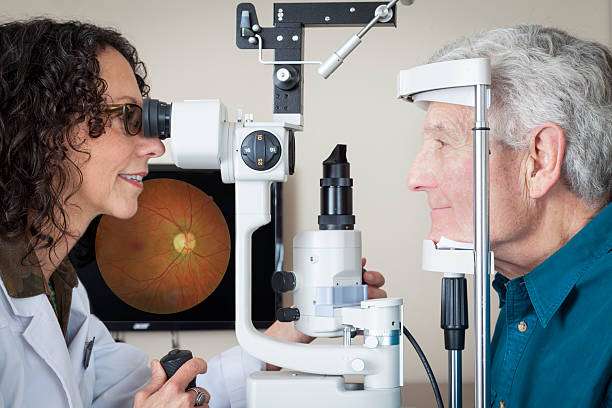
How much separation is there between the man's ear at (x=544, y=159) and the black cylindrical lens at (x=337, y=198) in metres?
0.27

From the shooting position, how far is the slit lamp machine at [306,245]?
108 centimetres

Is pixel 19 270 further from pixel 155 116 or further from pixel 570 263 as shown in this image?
pixel 570 263

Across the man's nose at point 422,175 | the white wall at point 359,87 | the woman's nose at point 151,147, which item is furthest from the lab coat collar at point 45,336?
the white wall at point 359,87

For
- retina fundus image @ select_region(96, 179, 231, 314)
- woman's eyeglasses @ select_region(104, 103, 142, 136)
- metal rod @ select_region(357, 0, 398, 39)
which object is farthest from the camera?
retina fundus image @ select_region(96, 179, 231, 314)

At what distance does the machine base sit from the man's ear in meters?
0.37

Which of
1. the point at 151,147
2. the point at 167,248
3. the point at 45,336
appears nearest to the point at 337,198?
the point at 151,147

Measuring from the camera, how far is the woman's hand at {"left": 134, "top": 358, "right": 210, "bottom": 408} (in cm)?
124

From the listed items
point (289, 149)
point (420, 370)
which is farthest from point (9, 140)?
point (420, 370)

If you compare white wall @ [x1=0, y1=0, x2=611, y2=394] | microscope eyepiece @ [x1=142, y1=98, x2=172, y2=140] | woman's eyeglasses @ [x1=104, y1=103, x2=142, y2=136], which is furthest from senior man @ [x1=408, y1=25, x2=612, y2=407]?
white wall @ [x1=0, y1=0, x2=611, y2=394]

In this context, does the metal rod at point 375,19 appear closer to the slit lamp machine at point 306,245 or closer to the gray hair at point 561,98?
the slit lamp machine at point 306,245

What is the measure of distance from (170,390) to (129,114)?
1.59ft

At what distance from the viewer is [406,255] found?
2738 millimetres

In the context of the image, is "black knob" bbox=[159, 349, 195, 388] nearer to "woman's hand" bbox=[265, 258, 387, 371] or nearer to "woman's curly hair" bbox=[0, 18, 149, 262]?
"woman's hand" bbox=[265, 258, 387, 371]

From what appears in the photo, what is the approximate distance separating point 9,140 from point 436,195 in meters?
0.74
